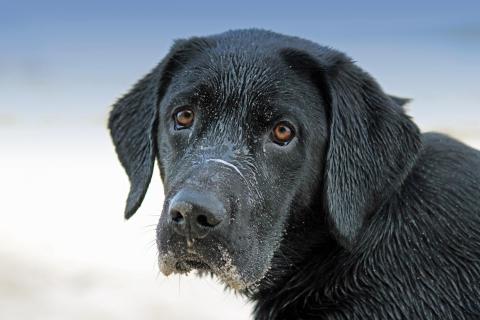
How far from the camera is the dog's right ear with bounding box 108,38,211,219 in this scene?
19.0ft

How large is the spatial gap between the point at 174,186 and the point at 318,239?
1.01 meters

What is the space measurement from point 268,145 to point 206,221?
29.4 inches

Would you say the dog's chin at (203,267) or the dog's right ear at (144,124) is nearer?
the dog's chin at (203,267)

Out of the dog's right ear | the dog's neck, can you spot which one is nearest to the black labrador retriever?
the dog's neck

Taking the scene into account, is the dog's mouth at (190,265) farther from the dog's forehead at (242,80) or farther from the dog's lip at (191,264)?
the dog's forehead at (242,80)

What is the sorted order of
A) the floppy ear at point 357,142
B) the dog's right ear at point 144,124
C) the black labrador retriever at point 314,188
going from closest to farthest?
the black labrador retriever at point 314,188 → the floppy ear at point 357,142 → the dog's right ear at point 144,124

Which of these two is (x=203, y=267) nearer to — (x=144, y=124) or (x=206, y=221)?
(x=206, y=221)

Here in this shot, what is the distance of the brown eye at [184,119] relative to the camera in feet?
17.7

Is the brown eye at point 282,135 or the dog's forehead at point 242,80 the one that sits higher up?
the dog's forehead at point 242,80

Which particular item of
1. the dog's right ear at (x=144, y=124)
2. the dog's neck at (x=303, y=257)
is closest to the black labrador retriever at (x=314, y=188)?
the dog's neck at (x=303, y=257)

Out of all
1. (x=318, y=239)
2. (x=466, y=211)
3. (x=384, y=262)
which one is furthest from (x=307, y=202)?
(x=466, y=211)

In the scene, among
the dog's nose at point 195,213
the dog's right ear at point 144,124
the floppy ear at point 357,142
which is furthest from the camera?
the dog's right ear at point 144,124

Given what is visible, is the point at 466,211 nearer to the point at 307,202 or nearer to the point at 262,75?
the point at 307,202

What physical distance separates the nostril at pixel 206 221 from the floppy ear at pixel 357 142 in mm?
817
